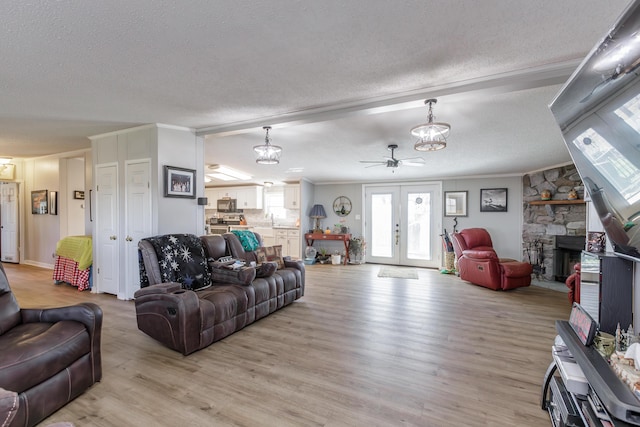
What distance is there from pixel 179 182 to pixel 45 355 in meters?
2.55

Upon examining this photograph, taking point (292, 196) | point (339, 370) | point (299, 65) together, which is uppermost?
point (299, 65)

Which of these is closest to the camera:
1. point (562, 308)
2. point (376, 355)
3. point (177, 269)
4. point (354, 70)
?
point (354, 70)

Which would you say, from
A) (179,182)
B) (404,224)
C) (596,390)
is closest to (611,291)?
(596,390)

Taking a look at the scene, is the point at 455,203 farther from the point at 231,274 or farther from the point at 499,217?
the point at 231,274

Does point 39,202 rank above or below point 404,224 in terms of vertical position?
above

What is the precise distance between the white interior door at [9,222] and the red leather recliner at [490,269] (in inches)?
384

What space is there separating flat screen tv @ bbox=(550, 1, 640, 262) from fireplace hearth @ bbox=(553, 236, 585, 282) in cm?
431

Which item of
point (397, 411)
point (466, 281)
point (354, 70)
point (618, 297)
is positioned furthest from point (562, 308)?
point (354, 70)

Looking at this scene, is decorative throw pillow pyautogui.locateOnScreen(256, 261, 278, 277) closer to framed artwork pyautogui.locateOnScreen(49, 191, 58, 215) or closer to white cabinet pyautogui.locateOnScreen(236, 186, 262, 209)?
white cabinet pyautogui.locateOnScreen(236, 186, 262, 209)

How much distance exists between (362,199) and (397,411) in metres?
5.83

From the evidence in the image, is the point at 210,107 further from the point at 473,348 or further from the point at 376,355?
the point at 473,348

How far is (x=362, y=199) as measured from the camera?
7324 millimetres

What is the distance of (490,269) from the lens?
4.64 meters

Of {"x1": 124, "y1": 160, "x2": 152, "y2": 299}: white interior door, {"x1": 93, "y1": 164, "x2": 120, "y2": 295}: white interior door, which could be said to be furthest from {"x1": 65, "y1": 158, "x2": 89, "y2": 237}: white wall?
{"x1": 124, "y1": 160, "x2": 152, "y2": 299}: white interior door
